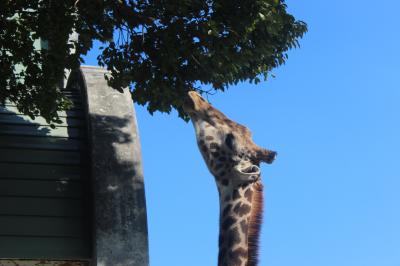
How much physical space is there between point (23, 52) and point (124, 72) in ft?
4.50

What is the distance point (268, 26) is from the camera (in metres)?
10.4

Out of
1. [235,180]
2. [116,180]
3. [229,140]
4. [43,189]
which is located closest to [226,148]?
[229,140]

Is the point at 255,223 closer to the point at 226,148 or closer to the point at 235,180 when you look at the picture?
the point at 235,180

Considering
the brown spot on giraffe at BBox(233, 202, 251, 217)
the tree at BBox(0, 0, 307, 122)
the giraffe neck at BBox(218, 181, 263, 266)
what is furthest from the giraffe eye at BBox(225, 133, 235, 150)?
the tree at BBox(0, 0, 307, 122)

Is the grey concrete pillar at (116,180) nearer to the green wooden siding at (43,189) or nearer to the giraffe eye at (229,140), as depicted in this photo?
the green wooden siding at (43,189)

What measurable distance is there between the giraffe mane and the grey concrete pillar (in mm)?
2540

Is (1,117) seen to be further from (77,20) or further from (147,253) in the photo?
(147,253)

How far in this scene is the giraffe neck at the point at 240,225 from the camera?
7473 mm

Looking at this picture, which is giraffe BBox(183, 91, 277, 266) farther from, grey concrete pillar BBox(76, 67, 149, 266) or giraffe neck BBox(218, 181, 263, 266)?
grey concrete pillar BBox(76, 67, 149, 266)

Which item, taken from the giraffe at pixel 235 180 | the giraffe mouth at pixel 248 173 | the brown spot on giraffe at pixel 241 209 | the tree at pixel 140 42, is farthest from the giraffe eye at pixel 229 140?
the tree at pixel 140 42

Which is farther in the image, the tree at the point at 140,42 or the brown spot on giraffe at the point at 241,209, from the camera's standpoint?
the tree at the point at 140,42

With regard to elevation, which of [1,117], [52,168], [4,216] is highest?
[1,117]

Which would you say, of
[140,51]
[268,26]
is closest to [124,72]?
[140,51]

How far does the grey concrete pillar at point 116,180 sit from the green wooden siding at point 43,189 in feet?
1.78
